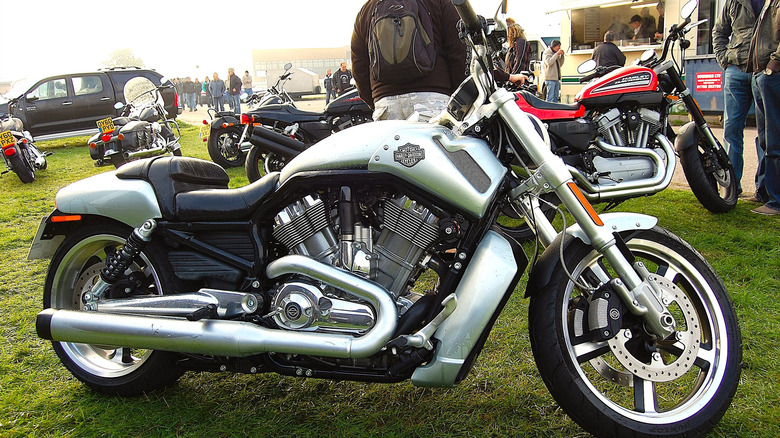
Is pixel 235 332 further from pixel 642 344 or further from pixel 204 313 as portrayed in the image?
pixel 642 344

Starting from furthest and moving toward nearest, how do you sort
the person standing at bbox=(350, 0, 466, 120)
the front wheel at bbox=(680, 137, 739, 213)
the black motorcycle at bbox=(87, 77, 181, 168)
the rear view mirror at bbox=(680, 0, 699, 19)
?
the black motorcycle at bbox=(87, 77, 181, 168) → the front wheel at bbox=(680, 137, 739, 213) → the rear view mirror at bbox=(680, 0, 699, 19) → the person standing at bbox=(350, 0, 466, 120)

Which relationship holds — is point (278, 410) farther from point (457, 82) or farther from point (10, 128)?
point (10, 128)

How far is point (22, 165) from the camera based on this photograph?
32.1 feet

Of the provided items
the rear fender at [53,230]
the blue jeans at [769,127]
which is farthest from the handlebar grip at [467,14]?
the blue jeans at [769,127]

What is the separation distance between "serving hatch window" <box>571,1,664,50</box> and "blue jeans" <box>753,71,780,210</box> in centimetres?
852

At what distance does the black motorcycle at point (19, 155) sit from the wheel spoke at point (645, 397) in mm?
10388

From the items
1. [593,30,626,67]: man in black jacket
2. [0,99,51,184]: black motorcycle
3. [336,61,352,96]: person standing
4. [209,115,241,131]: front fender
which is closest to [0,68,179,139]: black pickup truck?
[0,99,51,184]: black motorcycle

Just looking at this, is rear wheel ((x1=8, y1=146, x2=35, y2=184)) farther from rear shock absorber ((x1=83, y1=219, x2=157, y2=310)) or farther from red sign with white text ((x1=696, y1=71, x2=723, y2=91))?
red sign with white text ((x1=696, y1=71, x2=723, y2=91))

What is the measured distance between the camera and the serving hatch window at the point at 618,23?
1375cm

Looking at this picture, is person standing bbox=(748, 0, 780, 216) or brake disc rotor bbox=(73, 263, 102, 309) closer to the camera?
brake disc rotor bbox=(73, 263, 102, 309)

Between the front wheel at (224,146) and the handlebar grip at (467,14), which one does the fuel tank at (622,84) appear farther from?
the front wheel at (224,146)

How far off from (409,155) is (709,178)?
4281 millimetres

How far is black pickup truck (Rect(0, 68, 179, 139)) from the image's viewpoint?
50.1 ft

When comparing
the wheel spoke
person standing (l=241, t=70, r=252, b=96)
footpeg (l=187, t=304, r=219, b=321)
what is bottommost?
the wheel spoke
